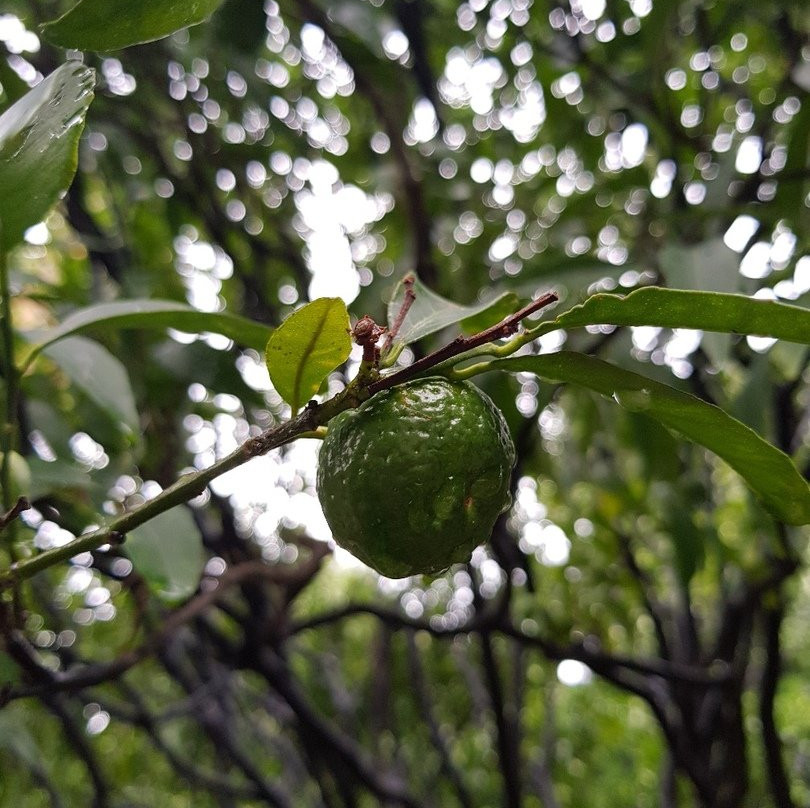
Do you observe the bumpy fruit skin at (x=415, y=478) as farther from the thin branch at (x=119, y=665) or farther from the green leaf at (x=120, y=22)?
the thin branch at (x=119, y=665)

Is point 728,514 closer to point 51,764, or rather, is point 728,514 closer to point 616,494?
point 616,494

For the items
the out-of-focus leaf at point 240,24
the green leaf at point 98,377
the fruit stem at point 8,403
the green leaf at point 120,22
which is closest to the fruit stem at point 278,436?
the fruit stem at point 8,403

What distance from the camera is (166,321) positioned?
0.59m

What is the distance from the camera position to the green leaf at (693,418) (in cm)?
41

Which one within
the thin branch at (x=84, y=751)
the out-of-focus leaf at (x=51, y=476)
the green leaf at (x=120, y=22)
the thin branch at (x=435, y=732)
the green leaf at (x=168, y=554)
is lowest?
the thin branch at (x=435, y=732)

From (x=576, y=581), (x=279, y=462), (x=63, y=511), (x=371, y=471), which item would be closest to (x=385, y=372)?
(x=371, y=471)

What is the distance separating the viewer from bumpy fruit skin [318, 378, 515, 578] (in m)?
0.43

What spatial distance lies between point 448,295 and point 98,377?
619 millimetres

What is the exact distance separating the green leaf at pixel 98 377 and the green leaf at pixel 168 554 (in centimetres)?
11

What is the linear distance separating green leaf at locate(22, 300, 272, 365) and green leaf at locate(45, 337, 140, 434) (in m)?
0.11

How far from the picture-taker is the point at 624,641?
1.74m

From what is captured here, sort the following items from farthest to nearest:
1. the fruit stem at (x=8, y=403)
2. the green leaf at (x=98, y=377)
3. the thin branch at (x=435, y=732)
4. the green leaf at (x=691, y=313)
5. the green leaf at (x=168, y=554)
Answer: the thin branch at (x=435, y=732), the green leaf at (x=98, y=377), the green leaf at (x=168, y=554), the fruit stem at (x=8, y=403), the green leaf at (x=691, y=313)

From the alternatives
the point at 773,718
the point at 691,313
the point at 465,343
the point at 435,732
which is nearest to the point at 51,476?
the point at 465,343

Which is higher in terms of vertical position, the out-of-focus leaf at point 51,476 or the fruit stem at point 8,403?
the fruit stem at point 8,403
